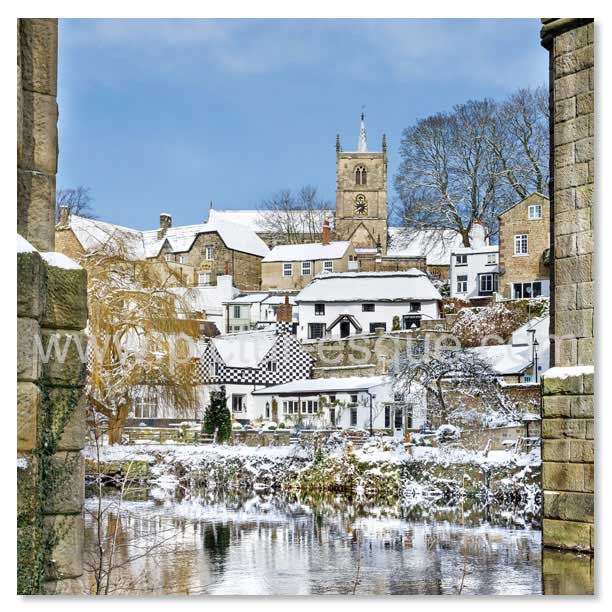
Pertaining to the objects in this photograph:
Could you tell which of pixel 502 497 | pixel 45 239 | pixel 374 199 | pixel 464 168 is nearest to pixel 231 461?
pixel 502 497

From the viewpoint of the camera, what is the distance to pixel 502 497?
46.9ft

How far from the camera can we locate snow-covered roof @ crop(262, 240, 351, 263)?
32906mm

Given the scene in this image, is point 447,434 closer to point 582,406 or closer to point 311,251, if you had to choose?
point 582,406

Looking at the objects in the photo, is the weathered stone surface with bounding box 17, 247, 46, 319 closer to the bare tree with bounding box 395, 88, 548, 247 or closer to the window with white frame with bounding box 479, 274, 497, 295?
the bare tree with bounding box 395, 88, 548, 247

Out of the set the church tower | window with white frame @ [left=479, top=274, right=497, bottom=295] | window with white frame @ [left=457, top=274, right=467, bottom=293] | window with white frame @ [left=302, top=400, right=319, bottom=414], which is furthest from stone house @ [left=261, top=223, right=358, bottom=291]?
window with white frame @ [left=302, top=400, right=319, bottom=414]

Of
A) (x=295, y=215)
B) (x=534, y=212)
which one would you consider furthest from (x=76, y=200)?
(x=295, y=215)

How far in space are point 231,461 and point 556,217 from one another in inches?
530

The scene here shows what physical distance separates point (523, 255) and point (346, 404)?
6.72m

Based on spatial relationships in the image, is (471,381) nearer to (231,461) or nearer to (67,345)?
(231,461)

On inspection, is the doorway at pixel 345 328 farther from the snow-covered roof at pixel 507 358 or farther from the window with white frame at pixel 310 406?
the snow-covered roof at pixel 507 358

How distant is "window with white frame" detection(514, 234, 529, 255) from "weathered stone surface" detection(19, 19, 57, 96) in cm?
2211

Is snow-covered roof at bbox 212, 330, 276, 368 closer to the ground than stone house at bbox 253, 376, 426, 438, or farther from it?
farther from it

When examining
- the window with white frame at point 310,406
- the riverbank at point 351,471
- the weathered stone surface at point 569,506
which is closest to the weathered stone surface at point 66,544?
the weathered stone surface at point 569,506

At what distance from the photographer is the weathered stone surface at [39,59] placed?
3.75m
